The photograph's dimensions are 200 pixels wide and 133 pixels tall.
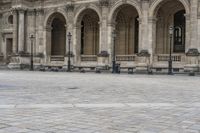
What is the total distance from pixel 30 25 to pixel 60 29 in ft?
13.1

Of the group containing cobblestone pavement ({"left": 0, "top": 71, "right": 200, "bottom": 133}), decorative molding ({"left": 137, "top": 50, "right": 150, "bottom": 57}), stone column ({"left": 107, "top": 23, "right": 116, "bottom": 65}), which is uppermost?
stone column ({"left": 107, "top": 23, "right": 116, "bottom": 65})

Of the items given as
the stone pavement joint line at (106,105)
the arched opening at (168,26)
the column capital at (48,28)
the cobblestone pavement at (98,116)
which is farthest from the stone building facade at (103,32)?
the cobblestone pavement at (98,116)

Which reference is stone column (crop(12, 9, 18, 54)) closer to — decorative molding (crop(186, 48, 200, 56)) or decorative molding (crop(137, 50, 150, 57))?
decorative molding (crop(137, 50, 150, 57))

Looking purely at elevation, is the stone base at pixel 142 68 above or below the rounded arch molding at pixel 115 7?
below

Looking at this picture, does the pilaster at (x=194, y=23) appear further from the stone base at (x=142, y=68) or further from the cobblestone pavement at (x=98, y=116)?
the cobblestone pavement at (x=98, y=116)

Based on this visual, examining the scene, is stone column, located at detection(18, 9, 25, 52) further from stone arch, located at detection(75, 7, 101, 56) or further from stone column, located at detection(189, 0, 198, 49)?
stone column, located at detection(189, 0, 198, 49)

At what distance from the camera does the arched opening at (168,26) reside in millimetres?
35125

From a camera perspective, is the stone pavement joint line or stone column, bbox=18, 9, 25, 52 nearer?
the stone pavement joint line

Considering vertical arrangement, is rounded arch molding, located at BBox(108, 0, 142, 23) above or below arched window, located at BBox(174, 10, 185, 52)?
above

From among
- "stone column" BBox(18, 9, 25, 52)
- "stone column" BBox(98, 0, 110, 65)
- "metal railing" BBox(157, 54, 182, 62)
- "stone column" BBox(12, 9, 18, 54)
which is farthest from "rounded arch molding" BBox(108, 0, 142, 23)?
"stone column" BBox(12, 9, 18, 54)

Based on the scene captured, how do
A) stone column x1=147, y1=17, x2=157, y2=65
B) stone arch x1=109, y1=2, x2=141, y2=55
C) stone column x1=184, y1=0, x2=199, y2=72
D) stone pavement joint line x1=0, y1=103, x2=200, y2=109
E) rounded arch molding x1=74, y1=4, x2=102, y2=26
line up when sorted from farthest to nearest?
stone arch x1=109, y1=2, x2=141, y2=55
rounded arch molding x1=74, y1=4, x2=102, y2=26
stone column x1=147, y1=17, x2=157, y2=65
stone column x1=184, y1=0, x2=199, y2=72
stone pavement joint line x1=0, y1=103, x2=200, y2=109

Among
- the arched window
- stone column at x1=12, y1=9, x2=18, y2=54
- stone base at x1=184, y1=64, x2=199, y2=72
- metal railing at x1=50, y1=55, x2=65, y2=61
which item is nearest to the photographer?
stone base at x1=184, y1=64, x2=199, y2=72

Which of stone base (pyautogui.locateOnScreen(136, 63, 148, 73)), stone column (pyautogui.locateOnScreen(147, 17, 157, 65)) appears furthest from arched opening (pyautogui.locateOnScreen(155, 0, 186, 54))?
stone base (pyautogui.locateOnScreen(136, 63, 148, 73))

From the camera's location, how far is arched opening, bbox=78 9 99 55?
40500mm
